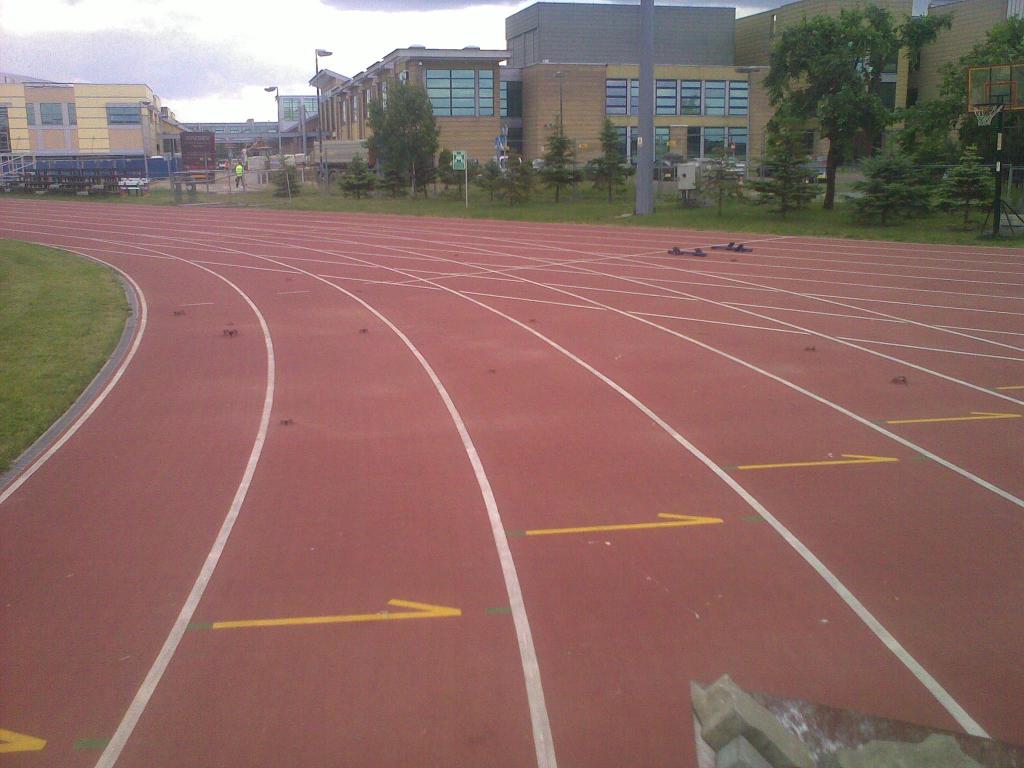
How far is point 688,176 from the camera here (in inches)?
1615

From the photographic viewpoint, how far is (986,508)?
7555mm

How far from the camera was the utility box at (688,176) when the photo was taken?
40875mm

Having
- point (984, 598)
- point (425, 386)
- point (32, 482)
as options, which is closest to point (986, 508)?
point (984, 598)

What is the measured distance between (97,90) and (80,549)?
3001 inches

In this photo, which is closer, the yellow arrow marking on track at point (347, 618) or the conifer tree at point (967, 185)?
the yellow arrow marking on track at point (347, 618)

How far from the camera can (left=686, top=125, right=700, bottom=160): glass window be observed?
69.6 metres

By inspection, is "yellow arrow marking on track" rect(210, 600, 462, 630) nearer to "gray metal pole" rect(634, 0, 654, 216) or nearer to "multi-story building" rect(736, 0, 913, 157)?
"gray metal pole" rect(634, 0, 654, 216)

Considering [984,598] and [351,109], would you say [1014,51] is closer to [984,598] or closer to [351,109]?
[984,598]

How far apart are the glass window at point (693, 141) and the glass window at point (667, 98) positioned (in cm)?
169

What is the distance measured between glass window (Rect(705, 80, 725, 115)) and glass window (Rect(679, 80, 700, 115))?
0.72 metres

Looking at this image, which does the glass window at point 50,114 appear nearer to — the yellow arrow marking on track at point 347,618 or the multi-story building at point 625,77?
the multi-story building at point 625,77

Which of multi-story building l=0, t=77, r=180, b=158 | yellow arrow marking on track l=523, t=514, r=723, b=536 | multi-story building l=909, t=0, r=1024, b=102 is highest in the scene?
multi-story building l=909, t=0, r=1024, b=102

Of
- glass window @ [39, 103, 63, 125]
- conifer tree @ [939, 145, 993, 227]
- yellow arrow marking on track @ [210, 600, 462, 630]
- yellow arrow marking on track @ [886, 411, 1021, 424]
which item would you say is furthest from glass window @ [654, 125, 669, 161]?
yellow arrow marking on track @ [210, 600, 462, 630]

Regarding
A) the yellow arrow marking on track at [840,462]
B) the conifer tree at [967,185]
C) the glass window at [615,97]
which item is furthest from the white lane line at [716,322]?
the glass window at [615,97]
